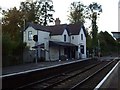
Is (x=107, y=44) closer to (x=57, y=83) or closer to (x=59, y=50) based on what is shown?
(x=59, y=50)

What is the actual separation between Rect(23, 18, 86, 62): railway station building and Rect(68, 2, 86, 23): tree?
8.54 metres

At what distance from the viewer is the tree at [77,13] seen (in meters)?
75.8

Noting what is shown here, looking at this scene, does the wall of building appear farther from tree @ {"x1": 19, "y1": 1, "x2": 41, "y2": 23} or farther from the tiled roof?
tree @ {"x1": 19, "y1": 1, "x2": 41, "y2": 23}

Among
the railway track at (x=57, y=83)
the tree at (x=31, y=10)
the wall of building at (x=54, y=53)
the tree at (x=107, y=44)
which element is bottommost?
the railway track at (x=57, y=83)

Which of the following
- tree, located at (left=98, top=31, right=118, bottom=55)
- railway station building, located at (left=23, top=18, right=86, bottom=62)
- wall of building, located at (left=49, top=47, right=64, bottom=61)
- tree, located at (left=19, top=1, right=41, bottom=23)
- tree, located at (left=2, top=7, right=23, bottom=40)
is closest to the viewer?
railway station building, located at (left=23, top=18, right=86, bottom=62)

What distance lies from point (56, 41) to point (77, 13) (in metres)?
26.1

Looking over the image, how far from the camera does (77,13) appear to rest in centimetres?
7575

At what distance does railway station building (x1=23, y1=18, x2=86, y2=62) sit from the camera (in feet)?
156

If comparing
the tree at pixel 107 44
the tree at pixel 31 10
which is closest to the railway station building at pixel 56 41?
the tree at pixel 31 10

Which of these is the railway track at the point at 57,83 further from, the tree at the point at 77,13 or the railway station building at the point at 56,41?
the tree at the point at 77,13

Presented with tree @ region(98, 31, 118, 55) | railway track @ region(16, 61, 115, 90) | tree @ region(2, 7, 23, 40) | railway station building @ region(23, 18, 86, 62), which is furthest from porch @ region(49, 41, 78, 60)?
tree @ region(98, 31, 118, 55)

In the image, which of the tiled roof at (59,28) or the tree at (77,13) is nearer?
the tiled roof at (59,28)

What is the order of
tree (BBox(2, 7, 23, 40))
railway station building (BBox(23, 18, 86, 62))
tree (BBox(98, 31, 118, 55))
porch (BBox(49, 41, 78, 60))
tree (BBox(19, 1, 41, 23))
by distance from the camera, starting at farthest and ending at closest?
1. tree (BBox(98, 31, 118, 55))
2. tree (BBox(19, 1, 41, 23))
3. tree (BBox(2, 7, 23, 40))
4. porch (BBox(49, 41, 78, 60))
5. railway station building (BBox(23, 18, 86, 62))

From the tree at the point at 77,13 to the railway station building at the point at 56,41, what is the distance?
8.54m
